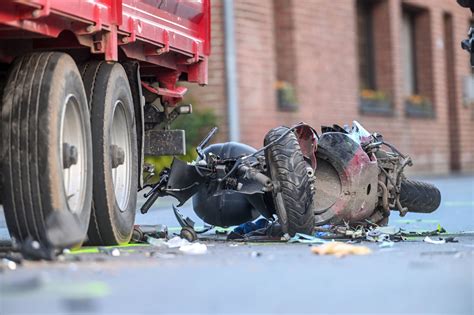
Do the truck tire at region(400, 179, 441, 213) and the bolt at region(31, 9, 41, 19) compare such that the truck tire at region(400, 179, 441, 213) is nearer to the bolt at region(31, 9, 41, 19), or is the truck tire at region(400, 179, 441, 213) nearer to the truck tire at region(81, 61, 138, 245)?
the truck tire at region(81, 61, 138, 245)

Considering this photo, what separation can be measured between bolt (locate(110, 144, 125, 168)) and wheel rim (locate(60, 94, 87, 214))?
2.42 feet

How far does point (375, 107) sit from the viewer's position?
2683 cm

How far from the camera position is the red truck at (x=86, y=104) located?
693 cm

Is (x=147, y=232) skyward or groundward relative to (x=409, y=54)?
groundward

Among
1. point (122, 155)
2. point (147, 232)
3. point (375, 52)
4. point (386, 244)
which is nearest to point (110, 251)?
point (122, 155)

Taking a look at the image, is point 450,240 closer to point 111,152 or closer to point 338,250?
point 338,250

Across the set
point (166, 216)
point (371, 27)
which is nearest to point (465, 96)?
point (371, 27)

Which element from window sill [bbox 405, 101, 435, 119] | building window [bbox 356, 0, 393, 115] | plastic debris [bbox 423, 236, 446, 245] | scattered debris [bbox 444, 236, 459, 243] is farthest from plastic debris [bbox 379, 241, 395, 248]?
window sill [bbox 405, 101, 435, 119]

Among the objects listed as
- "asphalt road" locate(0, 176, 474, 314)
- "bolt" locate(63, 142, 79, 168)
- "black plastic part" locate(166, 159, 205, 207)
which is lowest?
"asphalt road" locate(0, 176, 474, 314)

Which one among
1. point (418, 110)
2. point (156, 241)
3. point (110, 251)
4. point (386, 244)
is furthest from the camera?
point (418, 110)

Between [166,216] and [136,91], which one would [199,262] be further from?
[166,216]

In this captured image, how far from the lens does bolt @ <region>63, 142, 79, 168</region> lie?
284 inches

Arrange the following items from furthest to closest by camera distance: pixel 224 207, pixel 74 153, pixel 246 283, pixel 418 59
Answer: pixel 418 59
pixel 224 207
pixel 74 153
pixel 246 283

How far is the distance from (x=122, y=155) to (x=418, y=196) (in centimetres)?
269
